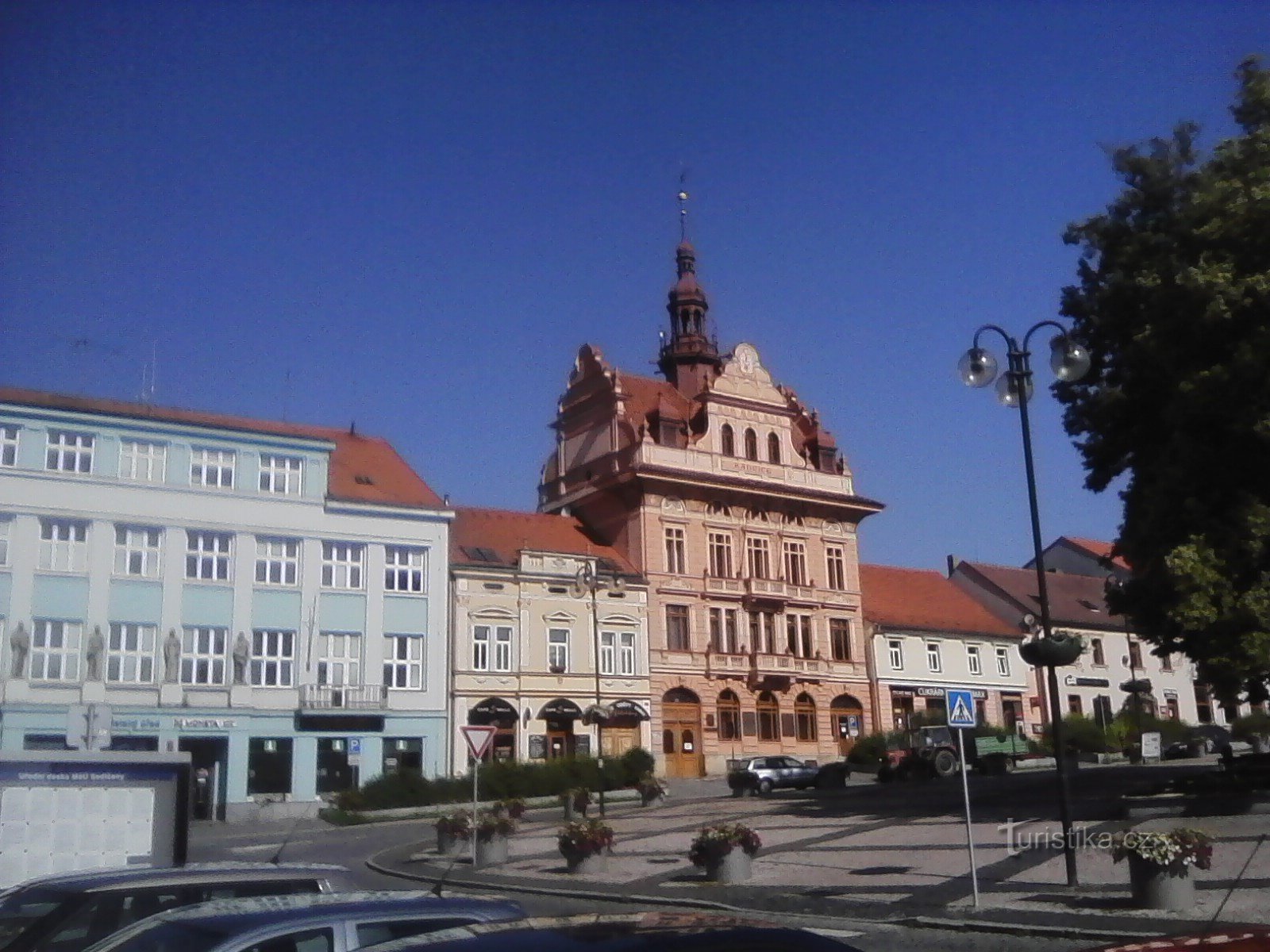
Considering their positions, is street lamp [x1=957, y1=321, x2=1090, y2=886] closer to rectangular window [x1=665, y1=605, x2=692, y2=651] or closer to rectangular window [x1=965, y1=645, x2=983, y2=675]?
rectangular window [x1=665, y1=605, x2=692, y2=651]

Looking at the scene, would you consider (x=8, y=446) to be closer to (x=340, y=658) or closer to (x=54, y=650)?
(x=54, y=650)

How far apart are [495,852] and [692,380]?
41.3 meters

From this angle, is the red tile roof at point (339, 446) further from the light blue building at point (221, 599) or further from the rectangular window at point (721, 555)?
the rectangular window at point (721, 555)

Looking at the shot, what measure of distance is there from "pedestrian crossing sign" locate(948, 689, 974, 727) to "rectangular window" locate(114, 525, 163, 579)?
31.6m

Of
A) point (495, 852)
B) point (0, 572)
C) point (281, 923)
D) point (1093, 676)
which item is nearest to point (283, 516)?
point (0, 572)

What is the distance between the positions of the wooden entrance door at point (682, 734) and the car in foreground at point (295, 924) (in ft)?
153

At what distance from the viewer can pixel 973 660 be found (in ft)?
209

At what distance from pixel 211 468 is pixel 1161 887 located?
116ft

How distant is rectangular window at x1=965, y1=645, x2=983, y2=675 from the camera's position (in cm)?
6341

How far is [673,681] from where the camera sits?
174 ft

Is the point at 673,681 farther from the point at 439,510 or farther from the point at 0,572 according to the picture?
the point at 0,572

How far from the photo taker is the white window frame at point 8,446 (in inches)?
1545

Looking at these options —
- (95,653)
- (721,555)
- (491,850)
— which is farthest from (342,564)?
(491,850)

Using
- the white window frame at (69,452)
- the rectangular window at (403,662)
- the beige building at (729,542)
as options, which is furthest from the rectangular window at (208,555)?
the beige building at (729,542)
